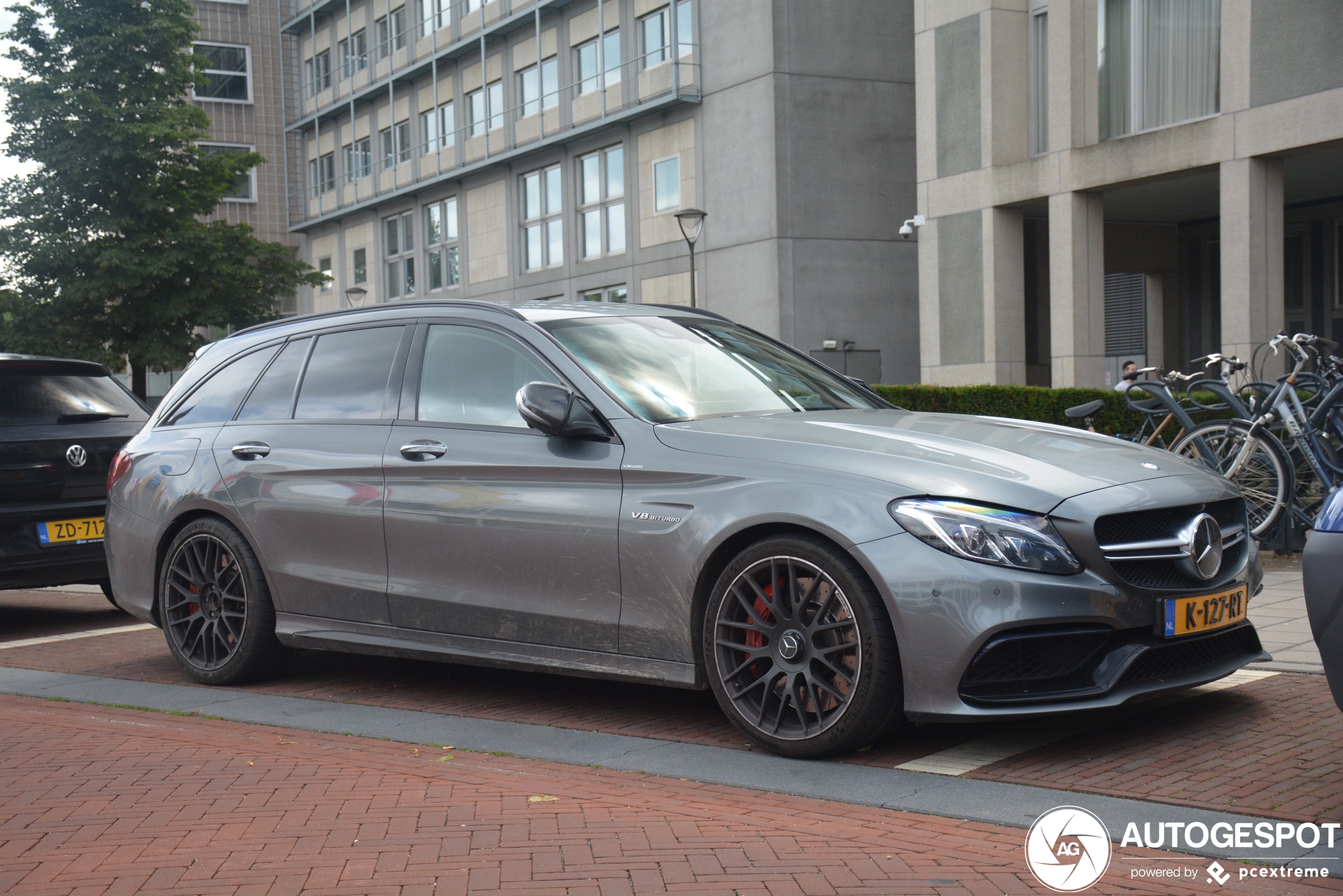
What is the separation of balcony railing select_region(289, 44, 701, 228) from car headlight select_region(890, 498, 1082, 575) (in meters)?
27.7

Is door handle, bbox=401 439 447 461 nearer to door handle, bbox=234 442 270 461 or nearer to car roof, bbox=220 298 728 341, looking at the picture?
car roof, bbox=220 298 728 341

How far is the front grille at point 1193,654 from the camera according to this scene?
4.56 m

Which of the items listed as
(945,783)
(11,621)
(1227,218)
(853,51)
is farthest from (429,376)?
(853,51)

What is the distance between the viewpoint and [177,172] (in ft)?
101

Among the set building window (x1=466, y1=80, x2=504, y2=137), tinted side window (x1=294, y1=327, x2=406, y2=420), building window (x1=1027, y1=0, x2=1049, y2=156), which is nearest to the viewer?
tinted side window (x1=294, y1=327, x2=406, y2=420)

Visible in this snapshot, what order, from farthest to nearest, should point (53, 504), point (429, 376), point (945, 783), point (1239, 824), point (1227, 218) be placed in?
point (1227, 218) < point (53, 504) < point (429, 376) < point (945, 783) < point (1239, 824)

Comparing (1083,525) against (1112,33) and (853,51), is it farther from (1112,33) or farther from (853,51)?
(853,51)

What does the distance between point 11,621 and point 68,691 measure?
140 inches

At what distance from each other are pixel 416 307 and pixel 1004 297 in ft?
63.6

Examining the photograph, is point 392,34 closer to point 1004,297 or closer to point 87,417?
point 1004,297

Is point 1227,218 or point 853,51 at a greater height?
point 853,51

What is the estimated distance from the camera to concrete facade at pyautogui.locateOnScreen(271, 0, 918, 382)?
29.6 m

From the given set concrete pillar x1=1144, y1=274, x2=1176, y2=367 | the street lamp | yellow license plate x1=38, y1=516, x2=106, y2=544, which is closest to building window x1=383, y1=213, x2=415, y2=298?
the street lamp

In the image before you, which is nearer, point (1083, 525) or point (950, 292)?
point (1083, 525)
